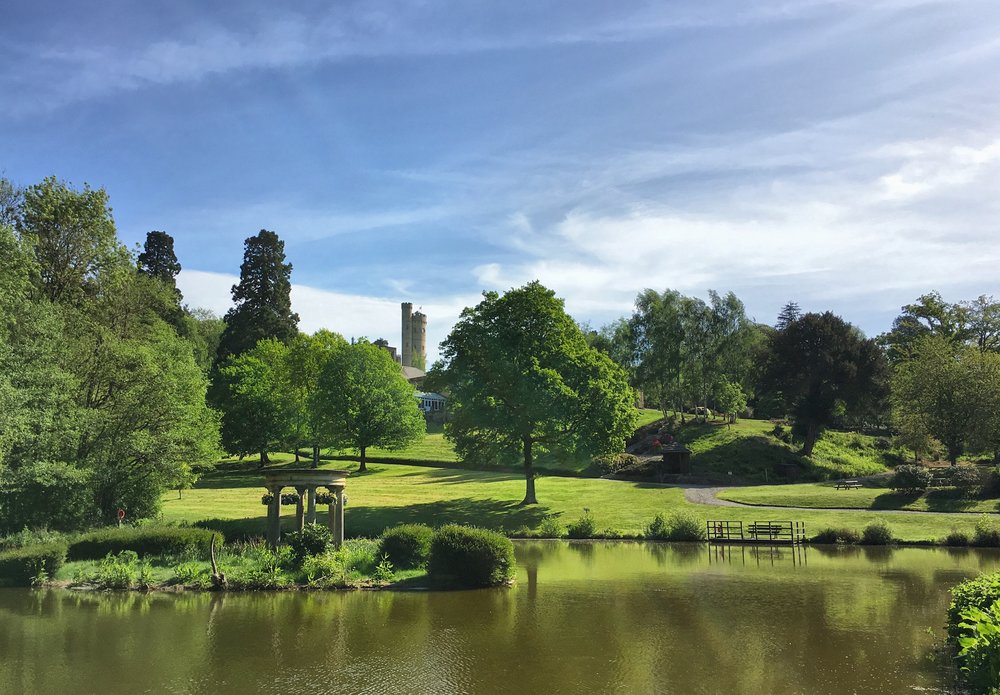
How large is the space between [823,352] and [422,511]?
1967 inches

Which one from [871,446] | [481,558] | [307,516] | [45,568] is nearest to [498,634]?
Answer: [481,558]

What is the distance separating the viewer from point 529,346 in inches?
1984

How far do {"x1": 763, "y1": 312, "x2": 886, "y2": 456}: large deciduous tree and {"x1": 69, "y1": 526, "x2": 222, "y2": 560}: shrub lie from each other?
2520 inches

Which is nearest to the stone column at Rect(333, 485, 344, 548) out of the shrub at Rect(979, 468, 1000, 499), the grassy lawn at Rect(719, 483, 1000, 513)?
the grassy lawn at Rect(719, 483, 1000, 513)

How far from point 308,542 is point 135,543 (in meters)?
7.49

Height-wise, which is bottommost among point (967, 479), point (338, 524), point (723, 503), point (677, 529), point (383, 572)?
point (723, 503)

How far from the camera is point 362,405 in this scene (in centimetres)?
6838

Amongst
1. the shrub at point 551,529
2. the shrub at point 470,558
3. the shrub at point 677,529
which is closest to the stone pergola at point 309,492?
the shrub at point 470,558

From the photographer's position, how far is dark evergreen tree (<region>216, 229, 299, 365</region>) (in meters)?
85.6

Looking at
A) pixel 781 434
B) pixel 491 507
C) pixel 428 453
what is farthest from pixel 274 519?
pixel 781 434

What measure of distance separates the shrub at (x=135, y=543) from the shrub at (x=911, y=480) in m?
49.2

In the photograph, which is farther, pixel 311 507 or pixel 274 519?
pixel 274 519

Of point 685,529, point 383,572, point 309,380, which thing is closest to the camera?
point 383,572

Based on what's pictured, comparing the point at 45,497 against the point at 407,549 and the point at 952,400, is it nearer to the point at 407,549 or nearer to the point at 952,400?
the point at 407,549
